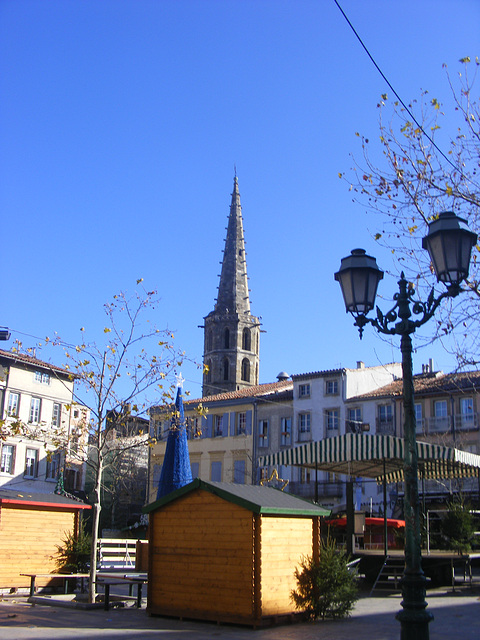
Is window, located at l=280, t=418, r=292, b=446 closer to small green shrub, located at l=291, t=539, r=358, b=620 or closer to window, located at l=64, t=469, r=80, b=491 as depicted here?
window, located at l=64, t=469, r=80, b=491

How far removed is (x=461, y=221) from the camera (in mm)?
8086

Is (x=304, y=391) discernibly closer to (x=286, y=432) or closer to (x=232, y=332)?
(x=286, y=432)

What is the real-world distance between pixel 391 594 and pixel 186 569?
5943mm

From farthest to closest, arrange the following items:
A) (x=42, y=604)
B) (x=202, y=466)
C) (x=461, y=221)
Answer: (x=202, y=466) < (x=42, y=604) < (x=461, y=221)

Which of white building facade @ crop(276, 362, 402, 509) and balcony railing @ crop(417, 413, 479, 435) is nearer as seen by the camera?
balcony railing @ crop(417, 413, 479, 435)

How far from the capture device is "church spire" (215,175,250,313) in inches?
3438

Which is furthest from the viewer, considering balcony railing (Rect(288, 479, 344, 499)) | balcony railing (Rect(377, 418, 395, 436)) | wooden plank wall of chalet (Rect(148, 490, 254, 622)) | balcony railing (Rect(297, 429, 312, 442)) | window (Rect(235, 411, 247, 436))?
window (Rect(235, 411, 247, 436))

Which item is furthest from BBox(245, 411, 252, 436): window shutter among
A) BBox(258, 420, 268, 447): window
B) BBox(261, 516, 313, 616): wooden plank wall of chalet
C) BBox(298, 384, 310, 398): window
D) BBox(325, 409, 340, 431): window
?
BBox(261, 516, 313, 616): wooden plank wall of chalet

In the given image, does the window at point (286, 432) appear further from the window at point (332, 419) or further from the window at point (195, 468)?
the window at point (195, 468)

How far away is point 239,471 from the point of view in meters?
45.5

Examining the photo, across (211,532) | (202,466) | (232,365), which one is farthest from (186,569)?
(232,365)

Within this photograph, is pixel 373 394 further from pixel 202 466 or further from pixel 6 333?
pixel 6 333

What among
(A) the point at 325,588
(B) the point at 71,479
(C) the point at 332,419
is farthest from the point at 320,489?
(A) the point at 325,588

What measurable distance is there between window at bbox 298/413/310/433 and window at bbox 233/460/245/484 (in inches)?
175
